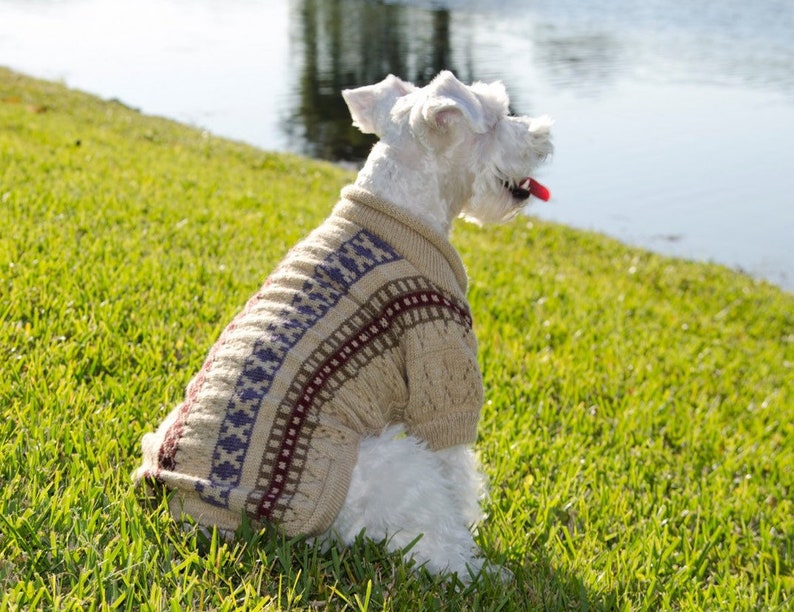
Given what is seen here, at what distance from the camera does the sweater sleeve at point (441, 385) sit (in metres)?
3.12

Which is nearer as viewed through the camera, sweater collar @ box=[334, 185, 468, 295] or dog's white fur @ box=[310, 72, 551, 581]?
dog's white fur @ box=[310, 72, 551, 581]

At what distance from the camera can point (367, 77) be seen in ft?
89.6

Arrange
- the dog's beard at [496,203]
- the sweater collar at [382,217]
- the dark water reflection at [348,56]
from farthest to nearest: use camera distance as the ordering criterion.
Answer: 1. the dark water reflection at [348,56]
2. the dog's beard at [496,203]
3. the sweater collar at [382,217]

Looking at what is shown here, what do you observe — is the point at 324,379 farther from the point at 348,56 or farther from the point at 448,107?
the point at 348,56

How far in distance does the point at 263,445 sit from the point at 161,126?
14000mm

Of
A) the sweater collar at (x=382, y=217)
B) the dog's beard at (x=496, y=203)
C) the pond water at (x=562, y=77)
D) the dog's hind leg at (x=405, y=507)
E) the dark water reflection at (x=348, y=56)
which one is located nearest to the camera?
the dog's hind leg at (x=405, y=507)

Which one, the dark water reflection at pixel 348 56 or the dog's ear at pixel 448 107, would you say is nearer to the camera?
the dog's ear at pixel 448 107

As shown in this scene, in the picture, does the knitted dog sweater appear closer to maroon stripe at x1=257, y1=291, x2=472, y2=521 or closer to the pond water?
maroon stripe at x1=257, y1=291, x2=472, y2=521

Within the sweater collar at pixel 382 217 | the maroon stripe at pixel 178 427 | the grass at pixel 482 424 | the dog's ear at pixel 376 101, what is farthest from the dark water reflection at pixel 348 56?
the maroon stripe at pixel 178 427

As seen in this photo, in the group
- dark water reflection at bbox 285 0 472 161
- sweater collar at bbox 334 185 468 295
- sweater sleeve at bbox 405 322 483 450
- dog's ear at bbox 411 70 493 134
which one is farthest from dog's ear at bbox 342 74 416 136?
dark water reflection at bbox 285 0 472 161

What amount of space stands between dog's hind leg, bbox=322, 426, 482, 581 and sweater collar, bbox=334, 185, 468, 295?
810 mm

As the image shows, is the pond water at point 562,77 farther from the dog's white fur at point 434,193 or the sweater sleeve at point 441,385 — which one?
the sweater sleeve at point 441,385

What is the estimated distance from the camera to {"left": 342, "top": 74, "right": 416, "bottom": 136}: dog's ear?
362cm

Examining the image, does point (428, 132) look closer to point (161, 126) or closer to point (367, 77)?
point (161, 126)
